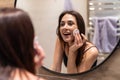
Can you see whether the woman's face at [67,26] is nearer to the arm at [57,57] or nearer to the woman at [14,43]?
the arm at [57,57]

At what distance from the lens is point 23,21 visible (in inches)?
29.7

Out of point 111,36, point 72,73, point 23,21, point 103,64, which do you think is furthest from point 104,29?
point 23,21

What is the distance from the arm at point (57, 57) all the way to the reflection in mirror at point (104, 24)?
0.65 feet

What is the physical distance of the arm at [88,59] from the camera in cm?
117

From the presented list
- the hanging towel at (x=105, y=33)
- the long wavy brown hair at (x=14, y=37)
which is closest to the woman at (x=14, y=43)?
the long wavy brown hair at (x=14, y=37)

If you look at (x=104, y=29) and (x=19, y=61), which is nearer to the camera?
(x=19, y=61)

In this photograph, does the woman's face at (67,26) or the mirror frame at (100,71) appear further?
the woman's face at (67,26)

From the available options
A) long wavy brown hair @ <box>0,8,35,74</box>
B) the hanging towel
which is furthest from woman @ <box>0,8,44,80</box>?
the hanging towel

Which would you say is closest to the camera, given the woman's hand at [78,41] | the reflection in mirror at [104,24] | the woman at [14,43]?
the woman at [14,43]

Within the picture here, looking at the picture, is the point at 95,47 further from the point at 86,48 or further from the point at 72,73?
the point at 72,73

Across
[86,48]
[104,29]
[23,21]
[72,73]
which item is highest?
[23,21]

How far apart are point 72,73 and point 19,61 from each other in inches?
21.0

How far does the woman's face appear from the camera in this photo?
124 cm

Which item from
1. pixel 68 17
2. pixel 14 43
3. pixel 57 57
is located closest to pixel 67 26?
pixel 68 17
